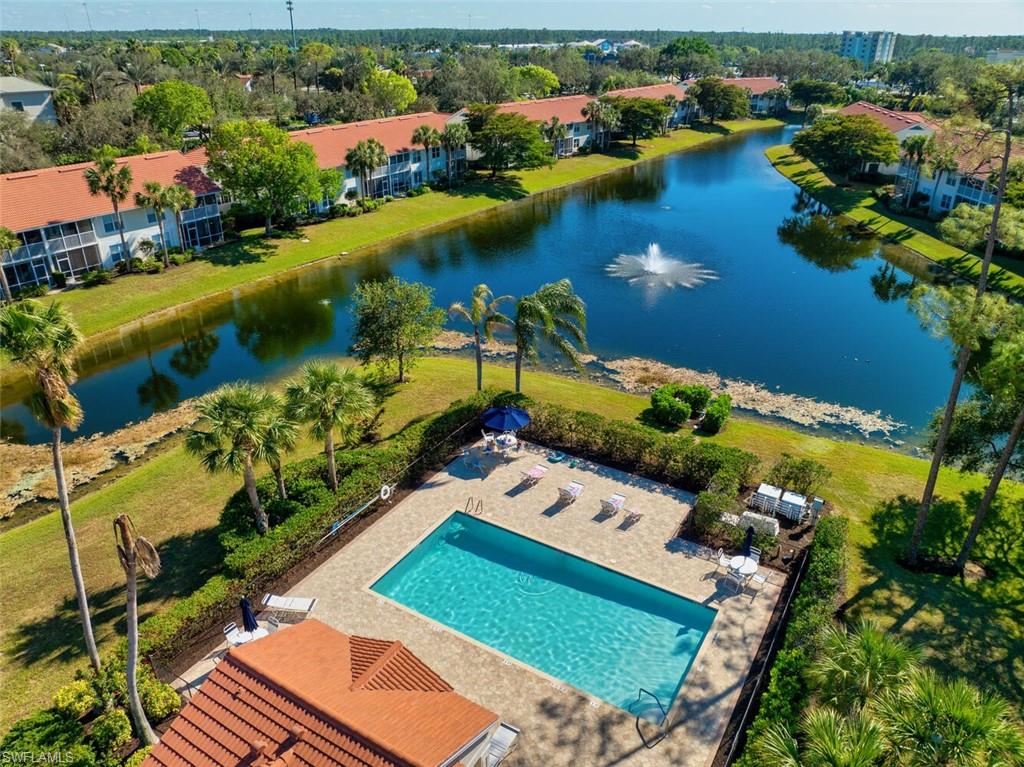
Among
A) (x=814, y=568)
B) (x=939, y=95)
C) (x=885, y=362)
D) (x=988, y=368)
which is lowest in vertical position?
(x=885, y=362)

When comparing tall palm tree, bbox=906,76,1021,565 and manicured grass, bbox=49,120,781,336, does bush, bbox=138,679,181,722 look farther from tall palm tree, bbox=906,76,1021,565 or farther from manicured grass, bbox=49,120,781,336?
manicured grass, bbox=49,120,781,336

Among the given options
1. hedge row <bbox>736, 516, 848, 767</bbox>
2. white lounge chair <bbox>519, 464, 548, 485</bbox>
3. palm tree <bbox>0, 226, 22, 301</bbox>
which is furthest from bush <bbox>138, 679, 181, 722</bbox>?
palm tree <bbox>0, 226, 22, 301</bbox>

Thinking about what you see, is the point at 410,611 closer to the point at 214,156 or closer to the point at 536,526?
the point at 536,526

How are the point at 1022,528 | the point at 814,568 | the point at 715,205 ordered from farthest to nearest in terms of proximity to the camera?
the point at 715,205 < the point at 1022,528 < the point at 814,568

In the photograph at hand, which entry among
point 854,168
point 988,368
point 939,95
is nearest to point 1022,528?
point 988,368

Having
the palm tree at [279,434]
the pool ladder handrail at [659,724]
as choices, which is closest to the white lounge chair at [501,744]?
the pool ladder handrail at [659,724]

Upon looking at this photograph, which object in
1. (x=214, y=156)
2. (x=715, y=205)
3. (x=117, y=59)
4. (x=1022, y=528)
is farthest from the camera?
(x=117, y=59)

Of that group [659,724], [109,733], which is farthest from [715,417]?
[109,733]
